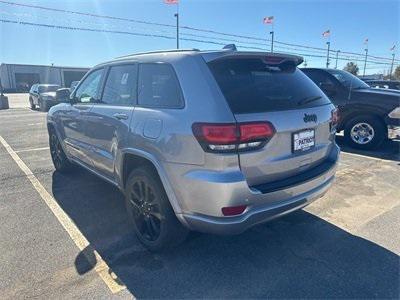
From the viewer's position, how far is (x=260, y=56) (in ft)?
9.26

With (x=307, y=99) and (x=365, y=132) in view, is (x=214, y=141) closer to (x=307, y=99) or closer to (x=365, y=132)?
(x=307, y=99)

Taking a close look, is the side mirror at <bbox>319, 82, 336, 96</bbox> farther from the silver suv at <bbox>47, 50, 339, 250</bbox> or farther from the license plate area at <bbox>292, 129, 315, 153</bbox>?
the license plate area at <bbox>292, 129, 315, 153</bbox>

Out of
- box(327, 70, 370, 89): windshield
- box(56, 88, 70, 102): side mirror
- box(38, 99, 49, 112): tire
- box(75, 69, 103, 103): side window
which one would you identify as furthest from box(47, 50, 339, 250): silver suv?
box(38, 99, 49, 112): tire

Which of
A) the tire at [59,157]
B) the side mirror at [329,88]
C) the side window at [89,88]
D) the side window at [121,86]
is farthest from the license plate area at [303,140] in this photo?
the side mirror at [329,88]

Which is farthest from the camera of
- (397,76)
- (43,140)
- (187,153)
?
(397,76)

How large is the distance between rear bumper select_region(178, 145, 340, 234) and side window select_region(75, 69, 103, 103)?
2311 millimetres

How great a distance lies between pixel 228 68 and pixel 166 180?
3.45 ft

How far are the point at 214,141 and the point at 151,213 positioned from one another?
111cm

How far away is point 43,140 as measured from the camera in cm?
893

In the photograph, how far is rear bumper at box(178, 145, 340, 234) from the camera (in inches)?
92.7

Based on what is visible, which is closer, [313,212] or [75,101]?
[313,212]

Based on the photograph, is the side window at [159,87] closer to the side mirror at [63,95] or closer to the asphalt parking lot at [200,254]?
the asphalt parking lot at [200,254]

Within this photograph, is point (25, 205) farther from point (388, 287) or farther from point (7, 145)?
point (7, 145)

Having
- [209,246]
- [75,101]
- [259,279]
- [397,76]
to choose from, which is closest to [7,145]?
[75,101]
